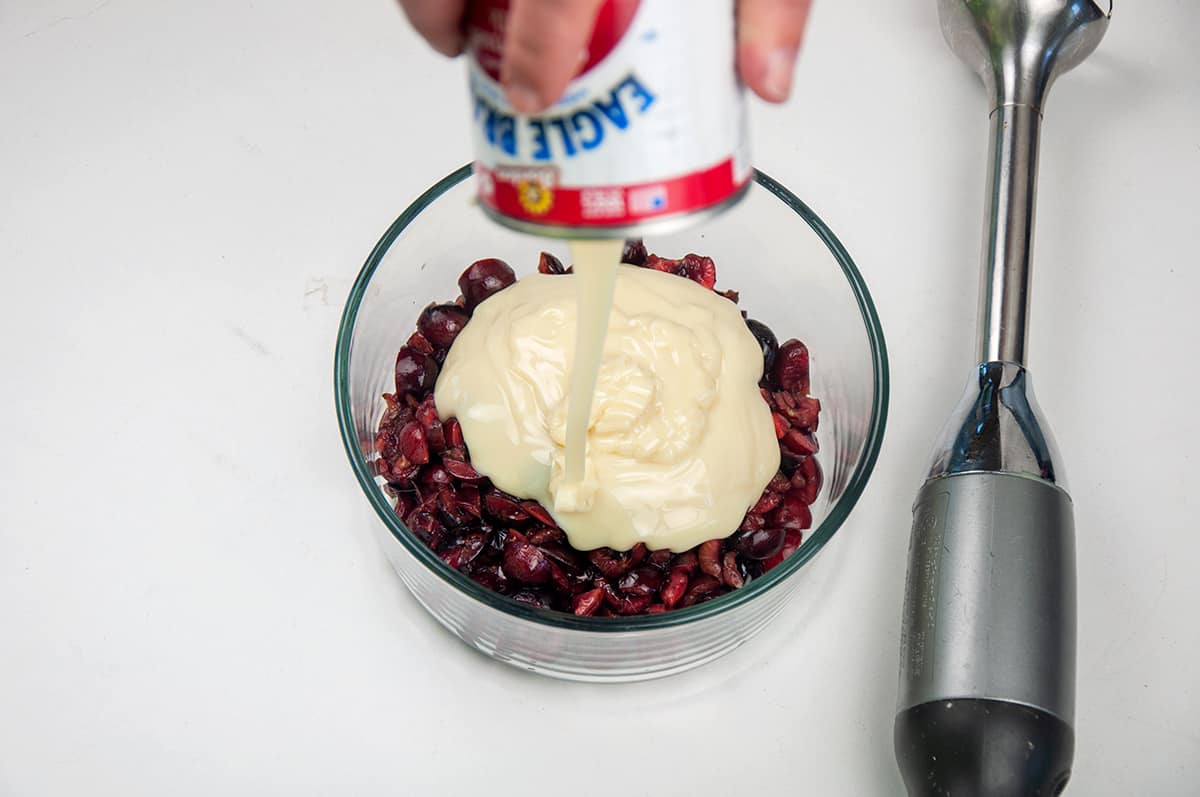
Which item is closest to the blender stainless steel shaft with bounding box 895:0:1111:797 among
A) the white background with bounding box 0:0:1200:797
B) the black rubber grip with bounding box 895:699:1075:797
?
the black rubber grip with bounding box 895:699:1075:797

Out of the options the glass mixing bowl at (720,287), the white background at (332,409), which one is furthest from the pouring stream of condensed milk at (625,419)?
the white background at (332,409)

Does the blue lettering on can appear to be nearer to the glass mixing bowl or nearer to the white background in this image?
the glass mixing bowl

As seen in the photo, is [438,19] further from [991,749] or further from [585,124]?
[991,749]

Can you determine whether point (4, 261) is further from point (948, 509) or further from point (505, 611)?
point (948, 509)

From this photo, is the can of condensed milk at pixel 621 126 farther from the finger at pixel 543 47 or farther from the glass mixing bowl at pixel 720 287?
the glass mixing bowl at pixel 720 287

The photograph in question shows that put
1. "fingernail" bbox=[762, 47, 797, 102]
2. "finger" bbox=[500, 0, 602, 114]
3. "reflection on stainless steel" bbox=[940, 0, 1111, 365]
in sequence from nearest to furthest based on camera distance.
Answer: "finger" bbox=[500, 0, 602, 114] → "fingernail" bbox=[762, 47, 797, 102] → "reflection on stainless steel" bbox=[940, 0, 1111, 365]

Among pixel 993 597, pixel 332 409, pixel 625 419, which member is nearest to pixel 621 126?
pixel 625 419
